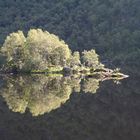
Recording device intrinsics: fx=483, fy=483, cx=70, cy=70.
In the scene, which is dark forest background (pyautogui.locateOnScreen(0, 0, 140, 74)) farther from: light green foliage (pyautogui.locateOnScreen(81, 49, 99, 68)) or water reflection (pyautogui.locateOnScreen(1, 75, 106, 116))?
water reflection (pyautogui.locateOnScreen(1, 75, 106, 116))

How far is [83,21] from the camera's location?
631 feet

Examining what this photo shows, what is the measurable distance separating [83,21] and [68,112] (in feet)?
494

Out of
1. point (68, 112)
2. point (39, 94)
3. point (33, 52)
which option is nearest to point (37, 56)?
point (33, 52)

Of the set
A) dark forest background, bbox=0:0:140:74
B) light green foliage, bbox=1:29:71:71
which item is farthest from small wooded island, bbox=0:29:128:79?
dark forest background, bbox=0:0:140:74

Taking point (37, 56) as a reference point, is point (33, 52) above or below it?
above

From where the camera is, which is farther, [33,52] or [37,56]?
[33,52]

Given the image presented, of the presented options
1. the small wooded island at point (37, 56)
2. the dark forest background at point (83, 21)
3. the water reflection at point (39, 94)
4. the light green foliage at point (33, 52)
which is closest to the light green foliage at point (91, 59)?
the small wooded island at point (37, 56)

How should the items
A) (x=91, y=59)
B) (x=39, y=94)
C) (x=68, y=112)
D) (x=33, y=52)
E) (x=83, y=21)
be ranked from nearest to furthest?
(x=68, y=112) → (x=39, y=94) → (x=33, y=52) → (x=91, y=59) → (x=83, y=21)

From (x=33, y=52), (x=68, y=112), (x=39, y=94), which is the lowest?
(x=68, y=112)

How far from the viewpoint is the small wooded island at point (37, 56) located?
90.6 metres

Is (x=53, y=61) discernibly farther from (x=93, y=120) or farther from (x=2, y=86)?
(x=93, y=120)

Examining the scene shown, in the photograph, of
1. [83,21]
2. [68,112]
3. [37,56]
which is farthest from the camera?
[83,21]

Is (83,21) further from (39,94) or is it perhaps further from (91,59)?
(39,94)

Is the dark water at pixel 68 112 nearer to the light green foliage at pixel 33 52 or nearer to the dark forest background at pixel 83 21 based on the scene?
the light green foliage at pixel 33 52
